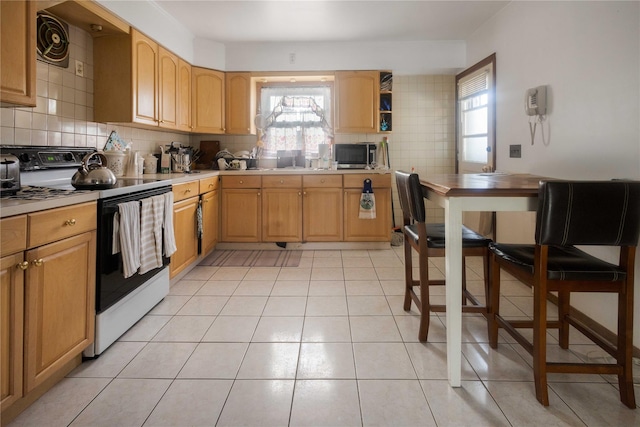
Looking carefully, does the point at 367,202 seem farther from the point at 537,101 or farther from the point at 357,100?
the point at 537,101

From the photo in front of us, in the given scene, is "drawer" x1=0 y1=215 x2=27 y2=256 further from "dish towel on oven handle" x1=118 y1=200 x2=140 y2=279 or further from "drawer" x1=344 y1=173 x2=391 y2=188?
"drawer" x1=344 y1=173 x2=391 y2=188

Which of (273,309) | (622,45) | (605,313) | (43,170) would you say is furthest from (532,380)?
(43,170)

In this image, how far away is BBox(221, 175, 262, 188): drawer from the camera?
168 inches

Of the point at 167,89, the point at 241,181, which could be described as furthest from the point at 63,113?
the point at 241,181

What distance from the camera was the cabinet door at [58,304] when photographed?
1.46m

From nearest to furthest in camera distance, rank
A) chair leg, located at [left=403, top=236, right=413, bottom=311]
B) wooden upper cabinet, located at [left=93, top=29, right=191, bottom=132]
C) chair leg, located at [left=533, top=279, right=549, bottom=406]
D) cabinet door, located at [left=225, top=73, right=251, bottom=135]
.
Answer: chair leg, located at [left=533, top=279, right=549, bottom=406] → chair leg, located at [left=403, top=236, right=413, bottom=311] → wooden upper cabinet, located at [left=93, top=29, right=191, bottom=132] → cabinet door, located at [left=225, top=73, right=251, bottom=135]

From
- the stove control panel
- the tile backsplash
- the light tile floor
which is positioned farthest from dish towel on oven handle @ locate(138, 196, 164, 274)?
the tile backsplash

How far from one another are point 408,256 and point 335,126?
8.28ft

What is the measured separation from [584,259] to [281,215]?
310cm

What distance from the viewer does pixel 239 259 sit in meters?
3.98

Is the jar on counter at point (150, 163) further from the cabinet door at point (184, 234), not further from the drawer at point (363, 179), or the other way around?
the drawer at point (363, 179)

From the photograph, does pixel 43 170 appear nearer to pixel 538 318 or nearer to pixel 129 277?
pixel 129 277

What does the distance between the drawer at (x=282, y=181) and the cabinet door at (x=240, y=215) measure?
14cm

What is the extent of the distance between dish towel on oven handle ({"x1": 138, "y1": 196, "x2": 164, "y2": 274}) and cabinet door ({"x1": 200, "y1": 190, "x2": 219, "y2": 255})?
1158 millimetres
